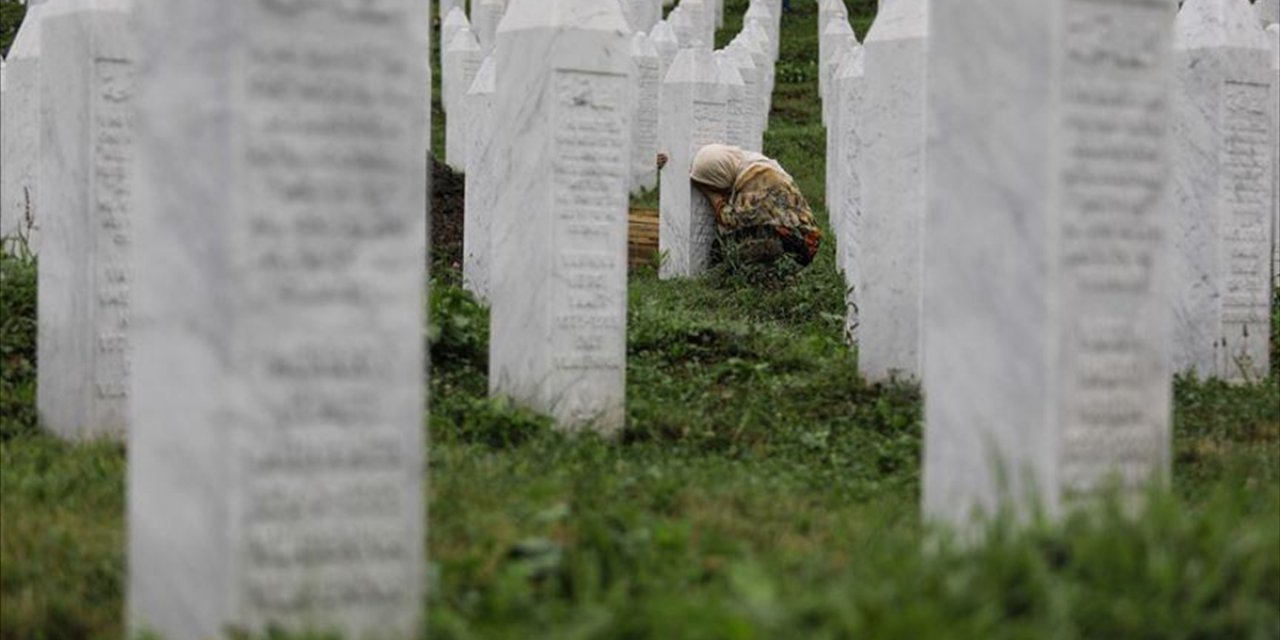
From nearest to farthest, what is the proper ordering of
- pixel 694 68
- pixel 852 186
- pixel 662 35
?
pixel 852 186 → pixel 694 68 → pixel 662 35

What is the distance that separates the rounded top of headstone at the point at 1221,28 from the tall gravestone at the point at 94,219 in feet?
17.5

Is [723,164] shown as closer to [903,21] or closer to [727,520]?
[903,21]

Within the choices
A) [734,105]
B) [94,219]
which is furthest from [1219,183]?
[734,105]

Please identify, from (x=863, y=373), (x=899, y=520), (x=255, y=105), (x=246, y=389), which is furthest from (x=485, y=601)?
(x=863, y=373)

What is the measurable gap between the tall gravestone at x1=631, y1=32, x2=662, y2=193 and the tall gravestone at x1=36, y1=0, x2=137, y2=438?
12808 mm

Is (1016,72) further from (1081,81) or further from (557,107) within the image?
(557,107)

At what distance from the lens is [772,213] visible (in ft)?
43.5

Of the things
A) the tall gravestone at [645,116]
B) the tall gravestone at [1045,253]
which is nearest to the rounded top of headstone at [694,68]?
the tall gravestone at [645,116]

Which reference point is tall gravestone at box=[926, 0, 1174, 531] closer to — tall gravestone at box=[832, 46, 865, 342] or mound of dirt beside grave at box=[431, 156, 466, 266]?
tall gravestone at box=[832, 46, 865, 342]

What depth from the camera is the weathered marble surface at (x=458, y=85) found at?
19.6 m

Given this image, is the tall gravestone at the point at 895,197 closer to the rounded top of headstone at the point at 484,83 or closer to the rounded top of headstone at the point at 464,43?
the rounded top of headstone at the point at 484,83

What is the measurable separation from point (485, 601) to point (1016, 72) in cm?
190

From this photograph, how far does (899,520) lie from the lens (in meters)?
5.55

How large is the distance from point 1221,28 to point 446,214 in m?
8.11
